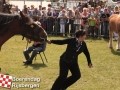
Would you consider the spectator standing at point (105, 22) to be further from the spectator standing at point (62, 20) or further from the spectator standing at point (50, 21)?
the spectator standing at point (50, 21)

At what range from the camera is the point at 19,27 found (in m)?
7.75

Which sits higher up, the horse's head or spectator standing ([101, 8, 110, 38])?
the horse's head

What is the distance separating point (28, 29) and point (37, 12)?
1408 centimetres

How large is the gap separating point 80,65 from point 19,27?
558cm

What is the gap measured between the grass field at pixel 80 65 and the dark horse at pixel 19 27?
215 centimetres

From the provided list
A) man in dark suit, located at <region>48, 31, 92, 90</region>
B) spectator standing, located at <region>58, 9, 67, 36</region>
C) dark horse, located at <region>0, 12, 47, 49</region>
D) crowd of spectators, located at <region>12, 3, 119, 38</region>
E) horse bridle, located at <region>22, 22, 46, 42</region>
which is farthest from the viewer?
spectator standing, located at <region>58, 9, 67, 36</region>

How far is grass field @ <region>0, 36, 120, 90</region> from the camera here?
10.3 m

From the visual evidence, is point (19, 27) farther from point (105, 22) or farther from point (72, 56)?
point (105, 22)

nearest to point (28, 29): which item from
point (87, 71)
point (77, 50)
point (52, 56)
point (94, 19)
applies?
point (77, 50)

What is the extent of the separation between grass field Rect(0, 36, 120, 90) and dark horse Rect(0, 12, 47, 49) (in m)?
2.15

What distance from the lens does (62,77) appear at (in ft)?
28.1

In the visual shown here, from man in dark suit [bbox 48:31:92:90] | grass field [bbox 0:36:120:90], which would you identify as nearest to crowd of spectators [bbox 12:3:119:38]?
grass field [bbox 0:36:120:90]

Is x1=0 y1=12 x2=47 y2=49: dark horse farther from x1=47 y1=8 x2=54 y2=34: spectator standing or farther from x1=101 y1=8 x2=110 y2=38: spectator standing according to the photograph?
x1=47 y1=8 x2=54 y2=34: spectator standing

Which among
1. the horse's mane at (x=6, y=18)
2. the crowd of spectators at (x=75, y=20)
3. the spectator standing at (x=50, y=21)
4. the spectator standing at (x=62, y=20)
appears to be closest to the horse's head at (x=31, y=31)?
the horse's mane at (x=6, y=18)
